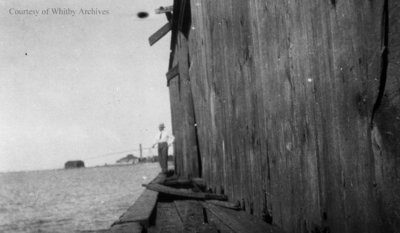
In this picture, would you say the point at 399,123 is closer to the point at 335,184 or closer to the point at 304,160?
the point at 335,184

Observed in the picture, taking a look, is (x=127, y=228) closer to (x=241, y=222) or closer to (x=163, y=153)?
(x=241, y=222)

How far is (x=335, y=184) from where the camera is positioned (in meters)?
1.46

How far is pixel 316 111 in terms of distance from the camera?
1.57 meters

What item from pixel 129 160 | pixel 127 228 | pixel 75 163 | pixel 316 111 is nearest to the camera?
pixel 316 111

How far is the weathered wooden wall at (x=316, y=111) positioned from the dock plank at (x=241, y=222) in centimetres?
7

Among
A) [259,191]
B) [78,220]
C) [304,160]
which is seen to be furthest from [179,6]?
[78,220]

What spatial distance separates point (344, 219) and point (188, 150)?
5450mm

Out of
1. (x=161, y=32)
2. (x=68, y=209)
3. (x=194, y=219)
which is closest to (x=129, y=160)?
(x=68, y=209)

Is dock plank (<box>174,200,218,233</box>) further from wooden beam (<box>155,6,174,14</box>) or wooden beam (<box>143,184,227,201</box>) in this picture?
wooden beam (<box>155,6,174,14</box>)

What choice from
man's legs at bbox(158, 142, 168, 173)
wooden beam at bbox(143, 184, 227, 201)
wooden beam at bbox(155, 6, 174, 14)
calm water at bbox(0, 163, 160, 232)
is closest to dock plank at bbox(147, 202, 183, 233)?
wooden beam at bbox(143, 184, 227, 201)

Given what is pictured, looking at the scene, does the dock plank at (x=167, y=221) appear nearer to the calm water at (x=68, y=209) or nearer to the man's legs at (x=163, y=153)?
the calm water at (x=68, y=209)

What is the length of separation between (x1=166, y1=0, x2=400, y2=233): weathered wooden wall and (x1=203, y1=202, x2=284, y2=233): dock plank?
7cm

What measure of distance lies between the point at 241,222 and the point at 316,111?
1021 mm

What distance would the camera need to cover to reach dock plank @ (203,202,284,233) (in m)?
2.07
